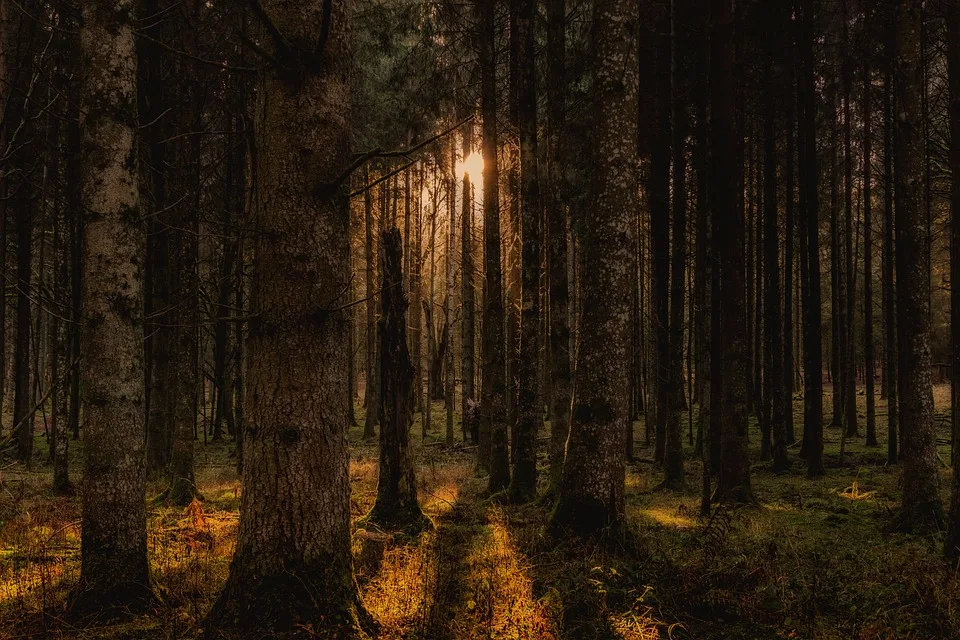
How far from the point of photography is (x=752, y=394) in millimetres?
19922

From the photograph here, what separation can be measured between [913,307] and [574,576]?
5.82m

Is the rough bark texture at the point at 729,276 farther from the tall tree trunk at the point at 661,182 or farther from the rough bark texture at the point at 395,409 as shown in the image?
the rough bark texture at the point at 395,409

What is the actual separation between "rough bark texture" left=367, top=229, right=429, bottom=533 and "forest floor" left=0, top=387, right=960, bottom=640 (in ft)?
2.42

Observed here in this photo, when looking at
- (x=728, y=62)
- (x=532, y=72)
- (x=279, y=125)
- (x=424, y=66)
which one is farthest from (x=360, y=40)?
(x=279, y=125)

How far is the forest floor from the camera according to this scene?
13.1ft

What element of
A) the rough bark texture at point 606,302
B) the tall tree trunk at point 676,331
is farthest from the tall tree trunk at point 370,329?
the rough bark texture at point 606,302

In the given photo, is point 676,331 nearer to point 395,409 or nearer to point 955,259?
point 955,259

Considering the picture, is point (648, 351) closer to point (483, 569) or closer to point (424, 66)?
point (424, 66)

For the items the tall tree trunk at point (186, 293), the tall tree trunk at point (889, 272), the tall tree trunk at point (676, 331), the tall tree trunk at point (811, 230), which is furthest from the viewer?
the tall tree trunk at point (889, 272)

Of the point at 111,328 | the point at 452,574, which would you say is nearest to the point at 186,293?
the point at 111,328

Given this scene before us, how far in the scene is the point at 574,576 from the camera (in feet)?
15.9

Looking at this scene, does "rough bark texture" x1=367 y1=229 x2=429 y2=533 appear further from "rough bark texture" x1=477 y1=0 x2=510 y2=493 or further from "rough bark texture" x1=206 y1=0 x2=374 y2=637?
"rough bark texture" x1=206 y1=0 x2=374 y2=637

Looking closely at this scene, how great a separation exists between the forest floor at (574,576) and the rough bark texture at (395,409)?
737 mm

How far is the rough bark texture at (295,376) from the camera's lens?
10.6 feet
